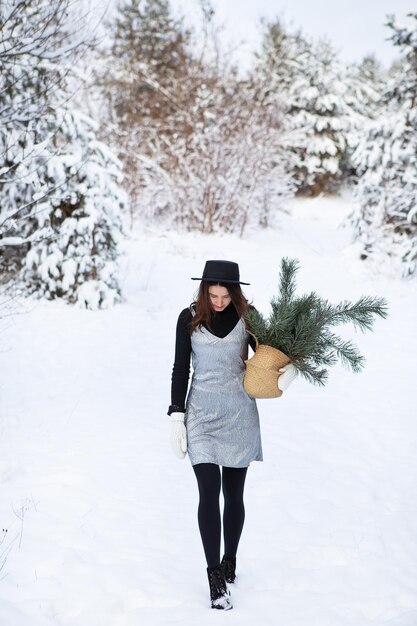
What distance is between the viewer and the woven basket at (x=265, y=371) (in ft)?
9.45

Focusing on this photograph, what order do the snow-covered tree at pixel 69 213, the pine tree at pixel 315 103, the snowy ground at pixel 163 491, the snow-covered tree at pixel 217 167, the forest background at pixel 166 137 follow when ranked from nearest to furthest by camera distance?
1. the snowy ground at pixel 163 491
2. the forest background at pixel 166 137
3. the snow-covered tree at pixel 69 213
4. the snow-covered tree at pixel 217 167
5. the pine tree at pixel 315 103

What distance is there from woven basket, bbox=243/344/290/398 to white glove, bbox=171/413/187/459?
0.39 m

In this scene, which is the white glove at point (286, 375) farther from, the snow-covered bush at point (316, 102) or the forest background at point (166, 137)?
the snow-covered bush at point (316, 102)

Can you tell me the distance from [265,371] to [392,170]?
358 inches

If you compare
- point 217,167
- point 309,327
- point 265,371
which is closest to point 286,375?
point 265,371

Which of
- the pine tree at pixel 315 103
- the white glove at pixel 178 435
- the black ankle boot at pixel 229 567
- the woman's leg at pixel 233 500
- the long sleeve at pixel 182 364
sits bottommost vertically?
the black ankle boot at pixel 229 567

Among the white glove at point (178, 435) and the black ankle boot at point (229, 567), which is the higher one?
the white glove at point (178, 435)

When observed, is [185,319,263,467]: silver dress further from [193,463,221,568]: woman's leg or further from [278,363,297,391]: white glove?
[278,363,297,391]: white glove

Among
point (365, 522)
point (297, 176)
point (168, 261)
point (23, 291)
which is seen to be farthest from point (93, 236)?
point (297, 176)

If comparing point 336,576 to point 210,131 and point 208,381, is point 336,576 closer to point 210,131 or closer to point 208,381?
point 208,381

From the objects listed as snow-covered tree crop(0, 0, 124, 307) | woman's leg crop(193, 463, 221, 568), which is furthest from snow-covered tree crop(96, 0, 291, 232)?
woman's leg crop(193, 463, 221, 568)

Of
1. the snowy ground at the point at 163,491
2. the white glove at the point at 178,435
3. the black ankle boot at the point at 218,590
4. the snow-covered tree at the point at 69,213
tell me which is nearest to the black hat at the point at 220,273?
the white glove at the point at 178,435

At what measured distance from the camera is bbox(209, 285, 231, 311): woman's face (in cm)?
297

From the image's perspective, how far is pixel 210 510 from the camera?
2.90 meters
